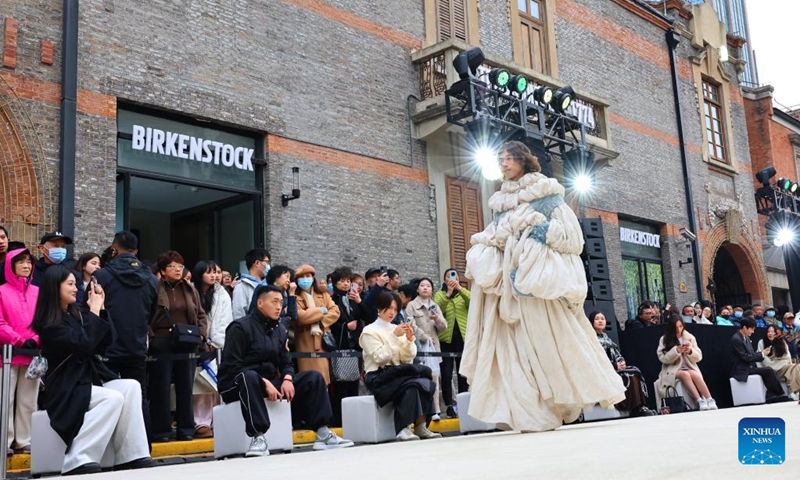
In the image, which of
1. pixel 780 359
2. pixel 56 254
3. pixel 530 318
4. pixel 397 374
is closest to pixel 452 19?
pixel 780 359

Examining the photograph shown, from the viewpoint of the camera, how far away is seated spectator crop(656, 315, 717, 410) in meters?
13.2

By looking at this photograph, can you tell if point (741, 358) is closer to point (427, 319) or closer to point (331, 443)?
point (427, 319)

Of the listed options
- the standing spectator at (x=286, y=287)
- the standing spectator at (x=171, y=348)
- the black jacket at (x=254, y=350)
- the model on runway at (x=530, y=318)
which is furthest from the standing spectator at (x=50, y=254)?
the model on runway at (x=530, y=318)

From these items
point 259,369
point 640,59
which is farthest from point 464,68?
point 640,59

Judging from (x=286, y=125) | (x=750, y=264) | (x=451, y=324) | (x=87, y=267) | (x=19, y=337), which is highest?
(x=286, y=125)

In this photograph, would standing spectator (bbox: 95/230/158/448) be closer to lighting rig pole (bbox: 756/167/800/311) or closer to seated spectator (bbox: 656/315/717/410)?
seated spectator (bbox: 656/315/717/410)

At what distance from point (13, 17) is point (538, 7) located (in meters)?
12.4

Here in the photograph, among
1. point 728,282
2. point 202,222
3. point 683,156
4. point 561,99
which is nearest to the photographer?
point 202,222

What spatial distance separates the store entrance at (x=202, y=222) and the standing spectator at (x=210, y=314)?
4.06 m

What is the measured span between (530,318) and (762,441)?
426 centimetres

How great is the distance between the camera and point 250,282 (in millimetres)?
9422

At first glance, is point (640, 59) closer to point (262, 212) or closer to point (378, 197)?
point (378, 197)

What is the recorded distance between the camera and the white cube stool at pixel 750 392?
14.6 meters

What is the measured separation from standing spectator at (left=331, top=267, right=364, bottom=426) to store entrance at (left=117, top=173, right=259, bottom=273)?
3.23m
